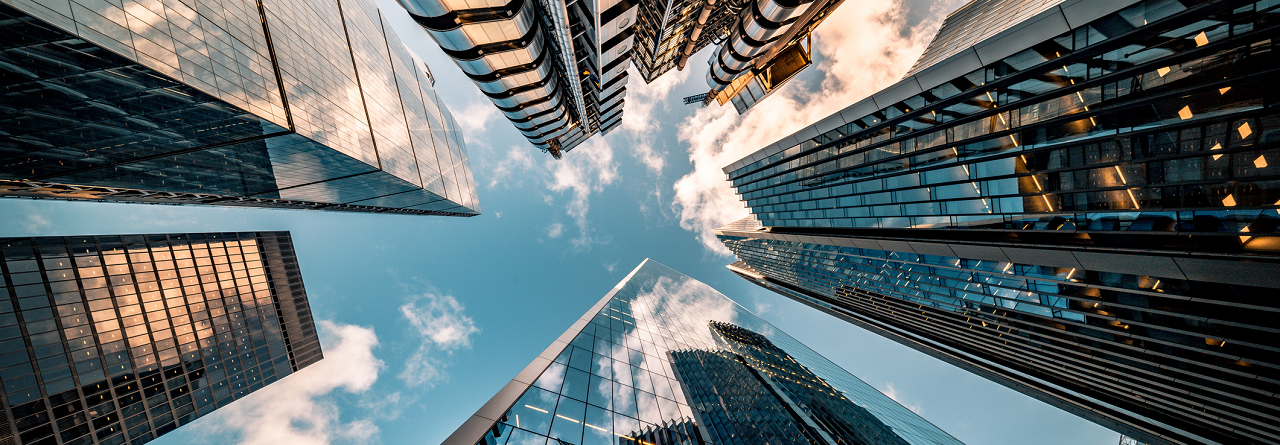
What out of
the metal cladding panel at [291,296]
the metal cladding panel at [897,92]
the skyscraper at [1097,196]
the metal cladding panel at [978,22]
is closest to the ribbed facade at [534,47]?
the metal cladding panel at [897,92]

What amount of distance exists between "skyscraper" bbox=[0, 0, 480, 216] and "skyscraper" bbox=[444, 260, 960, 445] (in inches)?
560

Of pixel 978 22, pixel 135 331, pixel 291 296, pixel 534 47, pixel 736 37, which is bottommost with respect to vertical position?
pixel 291 296

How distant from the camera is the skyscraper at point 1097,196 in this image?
30.9ft

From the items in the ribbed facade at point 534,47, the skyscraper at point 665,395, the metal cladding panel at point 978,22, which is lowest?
the skyscraper at point 665,395

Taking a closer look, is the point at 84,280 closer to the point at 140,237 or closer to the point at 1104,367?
the point at 140,237

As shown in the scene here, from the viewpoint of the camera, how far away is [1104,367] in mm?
21375

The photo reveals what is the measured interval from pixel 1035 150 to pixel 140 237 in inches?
3499

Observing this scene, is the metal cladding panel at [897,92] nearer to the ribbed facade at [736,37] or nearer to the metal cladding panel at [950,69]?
the metal cladding panel at [950,69]

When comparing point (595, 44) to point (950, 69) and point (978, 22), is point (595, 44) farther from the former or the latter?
point (978, 22)

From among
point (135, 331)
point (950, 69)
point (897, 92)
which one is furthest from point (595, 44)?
point (135, 331)

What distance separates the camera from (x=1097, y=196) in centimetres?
1256

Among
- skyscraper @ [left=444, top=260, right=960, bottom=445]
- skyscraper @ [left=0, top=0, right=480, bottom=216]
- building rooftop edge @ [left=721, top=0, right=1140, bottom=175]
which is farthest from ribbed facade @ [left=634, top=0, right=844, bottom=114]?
skyscraper @ [left=444, top=260, right=960, bottom=445]

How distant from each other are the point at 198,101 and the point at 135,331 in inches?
2295

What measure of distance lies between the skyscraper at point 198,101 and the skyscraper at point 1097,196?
1066 inches
